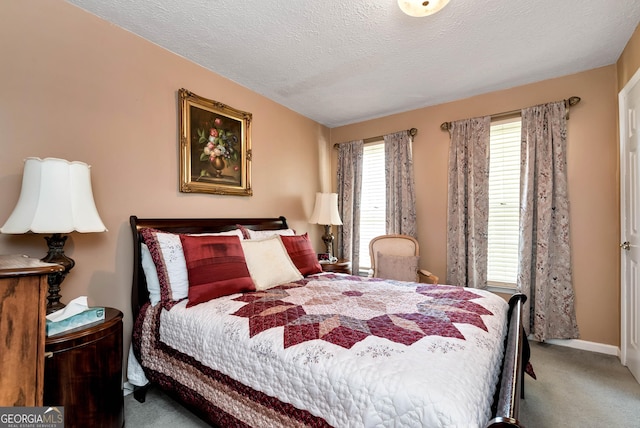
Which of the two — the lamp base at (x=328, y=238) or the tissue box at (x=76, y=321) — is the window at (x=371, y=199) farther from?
the tissue box at (x=76, y=321)

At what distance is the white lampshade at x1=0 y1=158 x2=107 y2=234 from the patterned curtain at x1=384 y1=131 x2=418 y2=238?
3073 millimetres

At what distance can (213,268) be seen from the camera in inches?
78.0

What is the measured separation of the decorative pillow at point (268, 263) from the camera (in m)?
2.26

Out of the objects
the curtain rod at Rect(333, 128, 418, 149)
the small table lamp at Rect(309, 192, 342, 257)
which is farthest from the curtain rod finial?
the small table lamp at Rect(309, 192, 342, 257)

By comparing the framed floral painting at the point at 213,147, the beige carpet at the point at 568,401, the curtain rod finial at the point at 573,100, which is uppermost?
the curtain rod finial at the point at 573,100

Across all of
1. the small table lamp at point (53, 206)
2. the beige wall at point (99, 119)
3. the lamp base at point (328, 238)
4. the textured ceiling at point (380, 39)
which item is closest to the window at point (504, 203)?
the textured ceiling at point (380, 39)

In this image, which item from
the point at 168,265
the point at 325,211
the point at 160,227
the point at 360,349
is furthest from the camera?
the point at 325,211

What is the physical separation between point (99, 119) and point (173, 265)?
3.72ft

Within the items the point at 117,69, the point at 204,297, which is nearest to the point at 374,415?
the point at 204,297

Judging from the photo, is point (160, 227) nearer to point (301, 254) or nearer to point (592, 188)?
point (301, 254)

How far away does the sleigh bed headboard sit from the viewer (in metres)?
2.07

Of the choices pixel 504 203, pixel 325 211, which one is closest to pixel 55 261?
pixel 325 211

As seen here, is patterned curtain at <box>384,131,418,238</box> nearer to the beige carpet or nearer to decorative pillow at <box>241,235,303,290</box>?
decorative pillow at <box>241,235,303,290</box>

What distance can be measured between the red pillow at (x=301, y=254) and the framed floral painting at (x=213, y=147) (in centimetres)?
74
